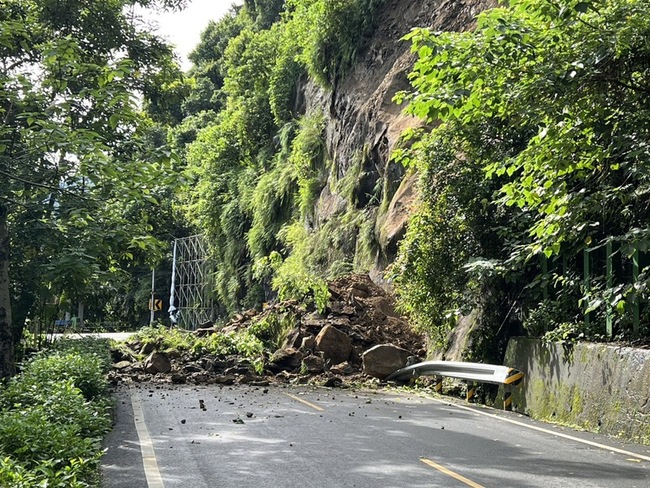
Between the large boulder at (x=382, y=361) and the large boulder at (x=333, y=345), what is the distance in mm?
1568

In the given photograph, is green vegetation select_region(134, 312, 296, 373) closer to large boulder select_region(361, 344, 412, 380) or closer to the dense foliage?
large boulder select_region(361, 344, 412, 380)

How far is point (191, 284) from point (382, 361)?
117 feet

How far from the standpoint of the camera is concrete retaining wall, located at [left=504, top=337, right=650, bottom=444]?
443 inches

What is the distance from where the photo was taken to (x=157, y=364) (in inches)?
837

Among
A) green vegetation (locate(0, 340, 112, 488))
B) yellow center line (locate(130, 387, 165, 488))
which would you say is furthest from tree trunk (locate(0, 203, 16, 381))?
green vegetation (locate(0, 340, 112, 488))

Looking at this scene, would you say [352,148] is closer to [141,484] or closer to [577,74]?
[577,74]

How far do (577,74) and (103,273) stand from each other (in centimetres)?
1036

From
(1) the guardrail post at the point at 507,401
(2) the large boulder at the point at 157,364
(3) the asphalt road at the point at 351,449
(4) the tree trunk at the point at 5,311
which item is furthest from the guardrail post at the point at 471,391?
(4) the tree trunk at the point at 5,311

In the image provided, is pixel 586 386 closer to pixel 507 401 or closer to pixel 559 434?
pixel 559 434

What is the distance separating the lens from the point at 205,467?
854 cm

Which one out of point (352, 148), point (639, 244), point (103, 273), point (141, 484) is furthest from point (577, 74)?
point (352, 148)

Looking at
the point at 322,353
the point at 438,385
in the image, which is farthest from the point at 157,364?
the point at 438,385

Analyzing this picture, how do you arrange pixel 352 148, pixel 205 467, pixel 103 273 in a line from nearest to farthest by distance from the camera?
pixel 205 467 → pixel 103 273 → pixel 352 148

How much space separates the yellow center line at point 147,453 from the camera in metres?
7.87
